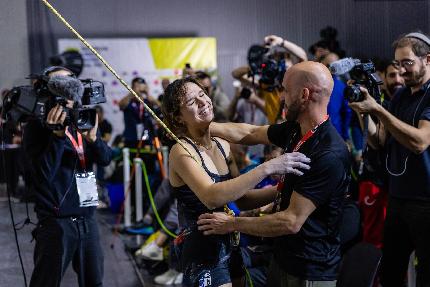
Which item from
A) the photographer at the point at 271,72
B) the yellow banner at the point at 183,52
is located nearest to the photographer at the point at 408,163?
the photographer at the point at 271,72

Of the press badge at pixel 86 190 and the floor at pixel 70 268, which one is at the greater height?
the press badge at pixel 86 190

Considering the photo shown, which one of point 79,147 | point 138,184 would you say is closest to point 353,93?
point 79,147

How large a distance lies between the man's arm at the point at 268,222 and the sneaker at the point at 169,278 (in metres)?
2.23

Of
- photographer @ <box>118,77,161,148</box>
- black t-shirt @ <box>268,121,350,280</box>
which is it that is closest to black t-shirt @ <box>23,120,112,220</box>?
black t-shirt @ <box>268,121,350,280</box>

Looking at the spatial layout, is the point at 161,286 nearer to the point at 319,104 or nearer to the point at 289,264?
the point at 289,264

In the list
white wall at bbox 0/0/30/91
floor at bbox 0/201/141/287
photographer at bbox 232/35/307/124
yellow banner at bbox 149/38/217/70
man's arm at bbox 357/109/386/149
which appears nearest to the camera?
man's arm at bbox 357/109/386/149

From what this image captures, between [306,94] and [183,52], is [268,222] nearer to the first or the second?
[306,94]

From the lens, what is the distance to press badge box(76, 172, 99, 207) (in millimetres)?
3006

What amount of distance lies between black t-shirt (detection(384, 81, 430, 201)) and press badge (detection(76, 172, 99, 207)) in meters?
1.42

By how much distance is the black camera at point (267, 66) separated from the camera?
15.3 ft

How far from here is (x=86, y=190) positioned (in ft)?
9.91

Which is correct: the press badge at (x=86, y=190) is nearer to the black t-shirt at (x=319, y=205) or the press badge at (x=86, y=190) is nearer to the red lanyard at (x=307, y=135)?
the black t-shirt at (x=319, y=205)

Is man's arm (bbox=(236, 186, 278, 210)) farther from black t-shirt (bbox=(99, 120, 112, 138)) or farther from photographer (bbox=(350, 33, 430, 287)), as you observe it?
black t-shirt (bbox=(99, 120, 112, 138))

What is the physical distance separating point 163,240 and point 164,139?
7.39ft
